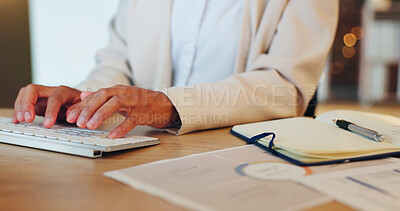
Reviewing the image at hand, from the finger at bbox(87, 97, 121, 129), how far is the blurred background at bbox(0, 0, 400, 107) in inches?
66.4

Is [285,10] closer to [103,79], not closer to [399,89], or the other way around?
[103,79]

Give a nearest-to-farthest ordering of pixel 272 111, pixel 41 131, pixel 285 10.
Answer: pixel 41 131
pixel 272 111
pixel 285 10

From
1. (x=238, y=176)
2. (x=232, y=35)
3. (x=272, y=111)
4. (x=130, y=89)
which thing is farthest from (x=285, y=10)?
(x=238, y=176)

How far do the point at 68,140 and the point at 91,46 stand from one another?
2509mm

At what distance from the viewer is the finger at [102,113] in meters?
0.58

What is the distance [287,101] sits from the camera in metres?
0.84

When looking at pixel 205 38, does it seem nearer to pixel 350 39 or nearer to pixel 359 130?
pixel 359 130

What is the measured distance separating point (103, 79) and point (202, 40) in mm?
339

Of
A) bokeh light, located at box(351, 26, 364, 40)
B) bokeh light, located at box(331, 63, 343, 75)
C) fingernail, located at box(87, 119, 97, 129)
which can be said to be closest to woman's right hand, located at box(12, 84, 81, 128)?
fingernail, located at box(87, 119, 97, 129)

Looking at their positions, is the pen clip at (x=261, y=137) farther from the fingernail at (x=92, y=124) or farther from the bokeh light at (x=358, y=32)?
the bokeh light at (x=358, y=32)

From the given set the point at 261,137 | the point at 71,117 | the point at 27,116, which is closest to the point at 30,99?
the point at 27,116

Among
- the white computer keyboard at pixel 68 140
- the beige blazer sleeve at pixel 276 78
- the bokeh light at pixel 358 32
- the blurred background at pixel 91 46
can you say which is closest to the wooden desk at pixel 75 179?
the white computer keyboard at pixel 68 140

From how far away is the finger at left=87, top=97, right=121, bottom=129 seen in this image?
0.58m

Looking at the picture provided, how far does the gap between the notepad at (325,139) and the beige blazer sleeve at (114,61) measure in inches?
21.5
